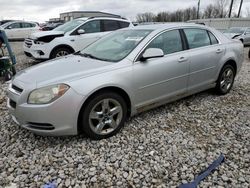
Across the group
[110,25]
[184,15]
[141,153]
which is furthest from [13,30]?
[184,15]

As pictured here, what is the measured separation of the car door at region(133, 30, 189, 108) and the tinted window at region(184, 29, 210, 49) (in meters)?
0.25

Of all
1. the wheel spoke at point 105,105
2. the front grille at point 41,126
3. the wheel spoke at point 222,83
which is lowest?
the wheel spoke at point 222,83

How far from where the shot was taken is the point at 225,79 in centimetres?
489

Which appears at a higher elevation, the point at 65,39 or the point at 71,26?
the point at 71,26

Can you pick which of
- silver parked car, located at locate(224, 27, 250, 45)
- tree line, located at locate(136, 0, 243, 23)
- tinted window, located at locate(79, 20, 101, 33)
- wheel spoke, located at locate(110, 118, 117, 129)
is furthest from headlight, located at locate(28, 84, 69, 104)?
tree line, located at locate(136, 0, 243, 23)

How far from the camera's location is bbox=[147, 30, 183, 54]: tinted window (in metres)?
3.68

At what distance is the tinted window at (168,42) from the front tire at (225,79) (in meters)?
1.33

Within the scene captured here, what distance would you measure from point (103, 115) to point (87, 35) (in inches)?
211

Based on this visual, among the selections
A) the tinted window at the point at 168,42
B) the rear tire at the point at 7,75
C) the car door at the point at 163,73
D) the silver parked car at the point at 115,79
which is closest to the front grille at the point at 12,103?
the silver parked car at the point at 115,79

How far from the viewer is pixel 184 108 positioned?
431 centimetres

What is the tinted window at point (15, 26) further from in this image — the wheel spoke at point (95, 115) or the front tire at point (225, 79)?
the wheel spoke at point (95, 115)

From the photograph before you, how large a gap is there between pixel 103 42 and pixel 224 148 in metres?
2.56

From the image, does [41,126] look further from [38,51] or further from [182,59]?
[38,51]

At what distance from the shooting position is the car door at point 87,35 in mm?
7781
